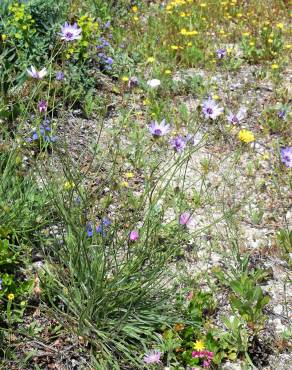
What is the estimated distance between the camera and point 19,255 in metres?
2.69

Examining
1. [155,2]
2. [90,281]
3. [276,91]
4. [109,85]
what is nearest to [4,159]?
[90,281]

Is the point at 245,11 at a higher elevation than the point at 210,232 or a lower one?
higher

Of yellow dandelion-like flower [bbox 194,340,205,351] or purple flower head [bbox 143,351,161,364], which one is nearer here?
purple flower head [bbox 143,351,161,364]

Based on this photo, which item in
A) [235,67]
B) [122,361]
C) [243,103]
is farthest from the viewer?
[235,67]

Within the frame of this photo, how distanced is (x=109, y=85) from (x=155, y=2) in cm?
191

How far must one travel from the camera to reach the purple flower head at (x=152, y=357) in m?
2.28

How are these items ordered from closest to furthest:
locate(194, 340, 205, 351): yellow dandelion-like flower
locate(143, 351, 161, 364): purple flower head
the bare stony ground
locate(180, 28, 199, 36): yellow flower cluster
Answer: locate(143, 351, 161, 364): purple flower head, locate(194, 340, 205, 351): yellow dandelion-like flower, the bare stony ground, locate(180, 28, 199, 36): yellow flower cluster

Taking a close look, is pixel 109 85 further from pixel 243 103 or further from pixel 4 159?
pixel 4 159

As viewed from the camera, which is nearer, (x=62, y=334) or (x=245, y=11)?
(x=62, y=334)

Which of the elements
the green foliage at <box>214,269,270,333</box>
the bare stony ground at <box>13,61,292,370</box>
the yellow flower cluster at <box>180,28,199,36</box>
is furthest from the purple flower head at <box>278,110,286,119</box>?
the green foliage at <box>214,269,270,333</box>

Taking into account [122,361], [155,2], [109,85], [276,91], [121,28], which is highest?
[155,2]

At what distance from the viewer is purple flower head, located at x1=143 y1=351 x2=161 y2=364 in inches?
89.8

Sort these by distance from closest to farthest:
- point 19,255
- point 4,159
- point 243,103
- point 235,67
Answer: point 19,255 < point 4,159 < point 243,103 < point 235,67

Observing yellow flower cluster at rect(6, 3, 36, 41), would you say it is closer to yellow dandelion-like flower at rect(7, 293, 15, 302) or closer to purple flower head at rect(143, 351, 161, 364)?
yellow dandelion-like flower at rect(7, 293, 15, 302)
